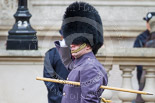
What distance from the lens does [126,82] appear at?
9266 millimetres

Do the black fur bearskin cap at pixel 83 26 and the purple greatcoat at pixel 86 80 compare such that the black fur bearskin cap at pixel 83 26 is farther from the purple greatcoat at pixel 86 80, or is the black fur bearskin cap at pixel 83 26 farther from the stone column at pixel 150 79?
the stone column at pixel 150 79

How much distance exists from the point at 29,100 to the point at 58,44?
234 centimetres

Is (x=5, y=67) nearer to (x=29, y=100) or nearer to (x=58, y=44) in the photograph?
(x=29, y=100)

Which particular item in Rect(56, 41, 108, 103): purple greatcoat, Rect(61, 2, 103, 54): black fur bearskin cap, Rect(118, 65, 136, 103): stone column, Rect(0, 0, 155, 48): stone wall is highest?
Rect(61, 2, 103, 54): black fur bearskin cap

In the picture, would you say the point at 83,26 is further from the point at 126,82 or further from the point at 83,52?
the point at 126,82

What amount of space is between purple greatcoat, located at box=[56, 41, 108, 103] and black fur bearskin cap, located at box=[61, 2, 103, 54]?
136 mm

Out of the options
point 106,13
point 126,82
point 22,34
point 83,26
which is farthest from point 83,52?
point 106,13

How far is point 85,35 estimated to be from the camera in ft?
22.2

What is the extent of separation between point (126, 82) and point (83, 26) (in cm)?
258

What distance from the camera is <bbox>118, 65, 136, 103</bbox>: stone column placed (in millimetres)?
9102

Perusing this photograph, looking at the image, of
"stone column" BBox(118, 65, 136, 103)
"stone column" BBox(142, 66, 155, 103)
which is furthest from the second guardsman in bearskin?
"stone column" BBox(142, 66, 155, 103)

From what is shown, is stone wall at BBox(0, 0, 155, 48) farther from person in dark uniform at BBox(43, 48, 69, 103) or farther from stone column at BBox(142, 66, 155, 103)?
person in dark uniform at BBox(43, 48, 69, 103)

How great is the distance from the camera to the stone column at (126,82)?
9102mm

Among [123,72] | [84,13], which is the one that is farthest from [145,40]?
[84,13]
